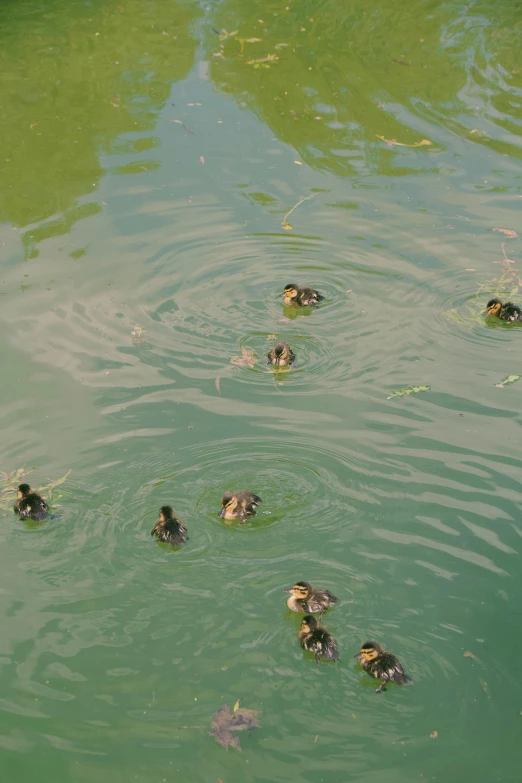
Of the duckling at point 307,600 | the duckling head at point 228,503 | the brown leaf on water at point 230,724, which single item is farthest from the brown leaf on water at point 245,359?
the brown leaf on water at point 230,724

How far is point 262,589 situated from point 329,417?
60.2 inches

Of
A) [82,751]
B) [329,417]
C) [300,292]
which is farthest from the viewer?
[300,292]

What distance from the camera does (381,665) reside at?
15.3ft

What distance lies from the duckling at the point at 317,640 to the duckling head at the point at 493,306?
3198 millimetres

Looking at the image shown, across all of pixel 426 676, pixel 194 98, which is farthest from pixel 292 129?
pixel 426 676

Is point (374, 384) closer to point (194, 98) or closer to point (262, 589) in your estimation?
point (262, 589)

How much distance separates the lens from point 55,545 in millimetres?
5582

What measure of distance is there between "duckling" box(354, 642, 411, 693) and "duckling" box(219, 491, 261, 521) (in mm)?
1096

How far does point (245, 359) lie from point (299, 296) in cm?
74

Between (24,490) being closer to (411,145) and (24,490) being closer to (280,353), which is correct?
(280,353)

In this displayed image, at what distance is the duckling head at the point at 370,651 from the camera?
4703mm

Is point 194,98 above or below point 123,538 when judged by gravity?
above

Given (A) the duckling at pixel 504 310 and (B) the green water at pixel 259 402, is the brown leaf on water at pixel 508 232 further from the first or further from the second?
(A) the duckling at pixel 504 310

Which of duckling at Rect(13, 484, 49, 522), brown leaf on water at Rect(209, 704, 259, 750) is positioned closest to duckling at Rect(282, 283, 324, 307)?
duckling at Rect(13, 484, 49, 522)
